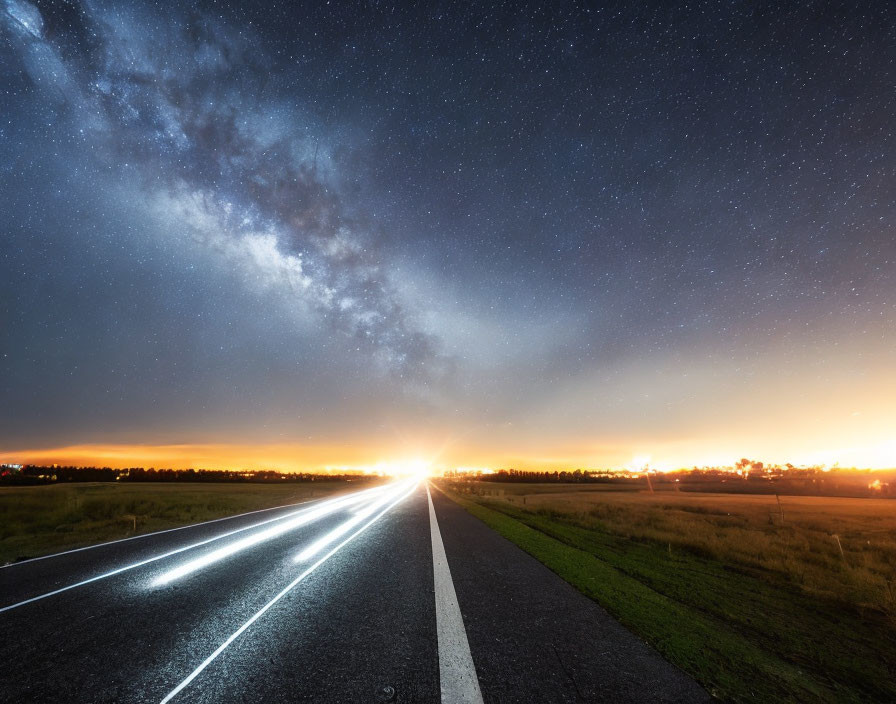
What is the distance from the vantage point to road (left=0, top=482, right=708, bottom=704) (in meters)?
3.09

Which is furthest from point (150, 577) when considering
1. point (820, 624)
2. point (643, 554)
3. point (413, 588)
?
point (643, 554)

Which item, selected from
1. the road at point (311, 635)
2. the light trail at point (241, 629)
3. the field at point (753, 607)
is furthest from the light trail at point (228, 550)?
the field at point (753, 607)

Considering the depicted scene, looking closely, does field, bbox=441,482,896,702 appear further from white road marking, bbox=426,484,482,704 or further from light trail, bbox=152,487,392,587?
light trail, bbox=152,487,392,587

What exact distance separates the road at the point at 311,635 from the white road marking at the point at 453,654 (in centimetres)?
2

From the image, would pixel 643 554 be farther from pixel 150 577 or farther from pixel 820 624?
pixel 150 577

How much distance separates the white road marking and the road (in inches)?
0.7

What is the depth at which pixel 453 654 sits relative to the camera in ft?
12.1

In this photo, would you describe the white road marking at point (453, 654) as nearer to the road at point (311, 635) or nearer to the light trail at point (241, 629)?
the road at point (311, 635)

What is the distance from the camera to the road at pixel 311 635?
3.09 meters

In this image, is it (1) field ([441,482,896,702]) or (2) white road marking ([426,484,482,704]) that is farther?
(1) field ([441,482,896,702])

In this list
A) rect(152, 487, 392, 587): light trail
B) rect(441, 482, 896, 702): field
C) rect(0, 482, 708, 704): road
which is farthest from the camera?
rect(152, 487, 392, 587): light trail

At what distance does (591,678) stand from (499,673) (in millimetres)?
823

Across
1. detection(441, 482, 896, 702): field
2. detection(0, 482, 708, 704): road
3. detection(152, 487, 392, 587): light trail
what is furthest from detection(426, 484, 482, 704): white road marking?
detection(152, 487, 392, 587): light trail

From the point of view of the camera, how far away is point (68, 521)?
1638cm
